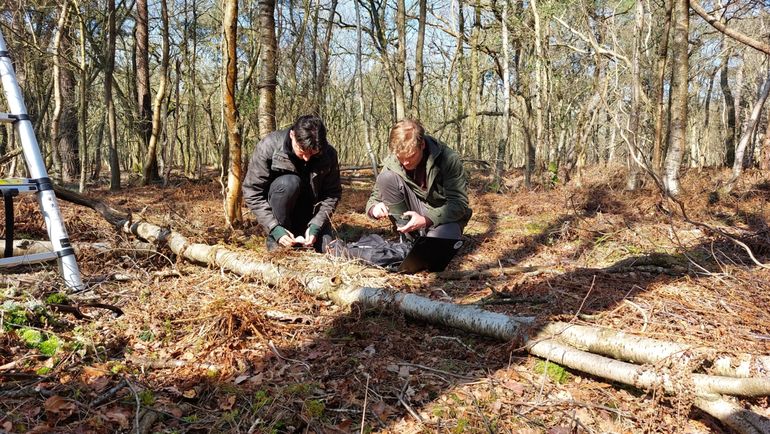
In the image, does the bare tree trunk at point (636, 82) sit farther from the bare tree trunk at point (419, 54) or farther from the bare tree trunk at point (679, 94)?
the bare tree trunk at point (419, 54)

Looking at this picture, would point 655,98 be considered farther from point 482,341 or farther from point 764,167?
point 482,341

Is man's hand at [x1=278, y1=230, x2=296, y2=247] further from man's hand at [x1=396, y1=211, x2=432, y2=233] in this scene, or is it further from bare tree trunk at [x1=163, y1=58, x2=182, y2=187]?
bare tree trunk at [x1=163, y1=58, x2=182, y2=187]

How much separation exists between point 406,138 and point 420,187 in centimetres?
64

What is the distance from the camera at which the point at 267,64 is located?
5.05m

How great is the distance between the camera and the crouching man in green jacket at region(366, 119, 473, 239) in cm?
385

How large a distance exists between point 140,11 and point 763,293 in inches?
470

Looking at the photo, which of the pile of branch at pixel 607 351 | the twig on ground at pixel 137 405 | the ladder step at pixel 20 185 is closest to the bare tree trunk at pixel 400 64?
the pile of branch at pixel 607 351

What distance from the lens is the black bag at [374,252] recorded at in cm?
406

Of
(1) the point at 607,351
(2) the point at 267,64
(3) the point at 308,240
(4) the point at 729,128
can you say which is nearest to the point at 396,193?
(3) the point at 308,240

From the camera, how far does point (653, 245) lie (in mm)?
4719

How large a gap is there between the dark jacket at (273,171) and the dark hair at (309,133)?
290 mm

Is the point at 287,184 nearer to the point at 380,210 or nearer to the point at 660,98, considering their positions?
the point at 380,210

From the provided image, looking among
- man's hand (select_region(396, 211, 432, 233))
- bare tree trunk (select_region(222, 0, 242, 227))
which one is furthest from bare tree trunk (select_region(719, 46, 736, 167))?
bare tree trunk (select_region(222, 0, 242, 227))

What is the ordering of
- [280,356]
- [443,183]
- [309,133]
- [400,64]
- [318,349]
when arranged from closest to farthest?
[280,356], [318,349], [309,133], [443,183], [400,64]
